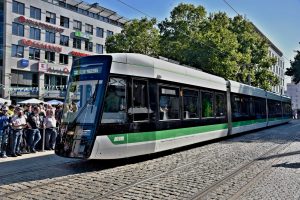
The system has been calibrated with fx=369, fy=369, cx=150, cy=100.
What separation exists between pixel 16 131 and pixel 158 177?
5777 millimetres

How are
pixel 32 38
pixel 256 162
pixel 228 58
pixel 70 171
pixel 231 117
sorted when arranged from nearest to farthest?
pixel 70 171
pixel 256 162
pixel 231 117
pixel 228 58
pixel 32 38

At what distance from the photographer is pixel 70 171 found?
30.4ft

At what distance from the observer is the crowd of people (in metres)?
11.9

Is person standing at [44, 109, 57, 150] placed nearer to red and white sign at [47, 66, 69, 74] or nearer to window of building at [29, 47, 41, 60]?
window of building at [29, 47, 41, 60]

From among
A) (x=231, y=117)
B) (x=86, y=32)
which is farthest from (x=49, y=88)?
(x=231, y=117)

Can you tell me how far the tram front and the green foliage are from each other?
830 inches

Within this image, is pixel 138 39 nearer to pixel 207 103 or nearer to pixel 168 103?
pixel 207 103

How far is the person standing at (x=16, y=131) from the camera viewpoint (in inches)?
471

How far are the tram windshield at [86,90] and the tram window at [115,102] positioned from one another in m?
0.21

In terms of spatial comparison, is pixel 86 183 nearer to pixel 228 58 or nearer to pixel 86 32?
pixel 228 58

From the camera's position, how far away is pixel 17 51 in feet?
149

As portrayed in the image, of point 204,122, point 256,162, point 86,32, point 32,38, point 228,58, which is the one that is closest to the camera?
point 256,162

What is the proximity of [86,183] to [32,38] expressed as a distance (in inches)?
1687

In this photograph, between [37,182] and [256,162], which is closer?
[37,182]
